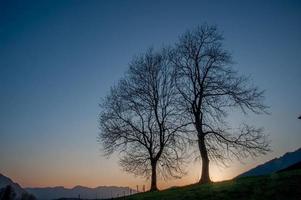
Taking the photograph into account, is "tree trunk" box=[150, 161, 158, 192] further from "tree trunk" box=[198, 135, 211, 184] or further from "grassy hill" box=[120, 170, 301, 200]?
"grassy hill" box=[120, 170, 301, 200]

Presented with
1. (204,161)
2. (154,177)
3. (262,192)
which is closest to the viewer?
(262,192)

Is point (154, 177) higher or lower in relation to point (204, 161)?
lower

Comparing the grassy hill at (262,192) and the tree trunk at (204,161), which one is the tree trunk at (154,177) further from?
the grassy hill at (262,192)

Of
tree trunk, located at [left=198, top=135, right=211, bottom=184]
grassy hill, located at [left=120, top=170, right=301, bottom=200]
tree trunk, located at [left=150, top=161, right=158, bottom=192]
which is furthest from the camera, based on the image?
tree trunk, located at [left=150, top=161, right=158, bottom=192]

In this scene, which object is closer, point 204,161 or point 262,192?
point 262,192

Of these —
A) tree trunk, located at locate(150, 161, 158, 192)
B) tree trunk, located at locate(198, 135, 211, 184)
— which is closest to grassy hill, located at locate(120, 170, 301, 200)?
tree trunk, located at locate(198, 135, 211, 184)

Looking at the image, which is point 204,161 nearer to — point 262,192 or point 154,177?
point 154,177

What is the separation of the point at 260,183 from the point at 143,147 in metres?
23.6

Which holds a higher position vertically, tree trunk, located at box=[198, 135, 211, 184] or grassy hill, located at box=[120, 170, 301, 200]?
tree trunk, located at box=[198, 135, 211, 184]

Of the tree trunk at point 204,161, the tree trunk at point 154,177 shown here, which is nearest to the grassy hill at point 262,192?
the tree trunk at point 204,161

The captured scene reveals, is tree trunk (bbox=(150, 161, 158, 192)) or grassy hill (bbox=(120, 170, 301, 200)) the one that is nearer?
grassy hill (bbox=(120, 170, 301, 200))

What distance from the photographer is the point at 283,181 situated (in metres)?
23.0

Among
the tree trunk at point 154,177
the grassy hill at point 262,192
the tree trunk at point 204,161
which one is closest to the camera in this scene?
→ the grassy hill at point 262,192

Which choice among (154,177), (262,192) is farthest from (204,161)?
(262,192)
